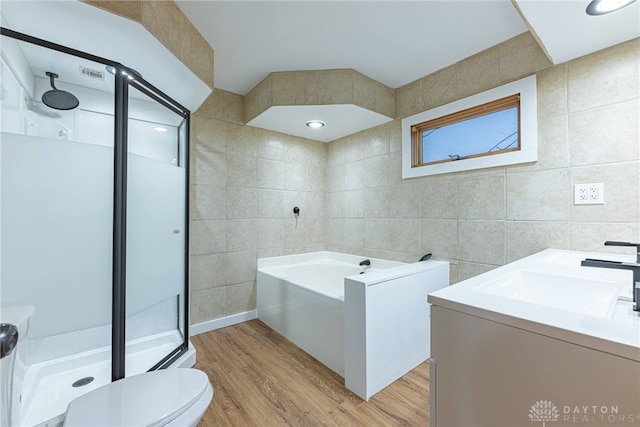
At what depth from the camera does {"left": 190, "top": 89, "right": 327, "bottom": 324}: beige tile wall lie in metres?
2.55

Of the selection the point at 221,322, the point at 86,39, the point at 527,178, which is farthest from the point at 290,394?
the point at 86,39

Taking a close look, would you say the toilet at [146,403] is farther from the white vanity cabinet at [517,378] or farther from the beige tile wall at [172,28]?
the beige tile wall at [172,28]

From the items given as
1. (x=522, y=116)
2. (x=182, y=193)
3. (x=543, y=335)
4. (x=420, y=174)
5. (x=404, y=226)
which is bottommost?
(x=543, y=335)

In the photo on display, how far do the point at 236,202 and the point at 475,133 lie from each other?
233 centimetres

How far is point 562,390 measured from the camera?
0.62m

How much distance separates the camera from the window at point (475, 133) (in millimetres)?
1871

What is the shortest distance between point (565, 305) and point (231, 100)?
3.02 metres

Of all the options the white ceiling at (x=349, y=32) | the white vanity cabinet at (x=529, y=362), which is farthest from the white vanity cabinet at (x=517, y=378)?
the white ceiling at (x=349, y=32)

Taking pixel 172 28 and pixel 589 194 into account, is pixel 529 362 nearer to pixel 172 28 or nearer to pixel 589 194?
pixel 589 194

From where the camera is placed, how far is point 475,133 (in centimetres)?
222

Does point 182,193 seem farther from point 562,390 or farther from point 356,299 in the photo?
point 562,390

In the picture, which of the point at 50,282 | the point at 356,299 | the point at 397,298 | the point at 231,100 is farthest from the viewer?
the point at 231,100

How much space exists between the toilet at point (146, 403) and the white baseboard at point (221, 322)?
4.59ft

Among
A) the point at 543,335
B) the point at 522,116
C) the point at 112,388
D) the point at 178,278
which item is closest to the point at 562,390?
the point at 543,335
